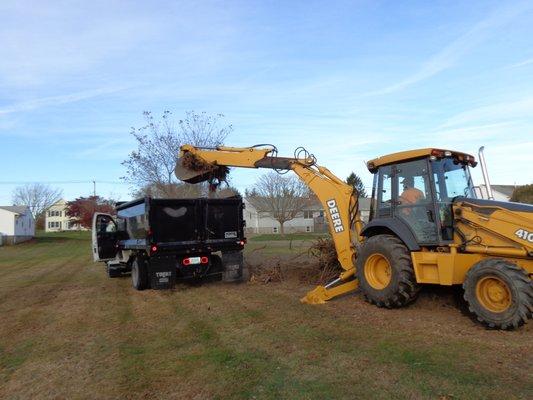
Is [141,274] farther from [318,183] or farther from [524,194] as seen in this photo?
[524,194]

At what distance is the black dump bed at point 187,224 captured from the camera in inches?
475

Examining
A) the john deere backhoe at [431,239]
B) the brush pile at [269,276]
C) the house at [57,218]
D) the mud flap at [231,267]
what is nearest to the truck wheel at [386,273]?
the john deere backhoe at [431,239]

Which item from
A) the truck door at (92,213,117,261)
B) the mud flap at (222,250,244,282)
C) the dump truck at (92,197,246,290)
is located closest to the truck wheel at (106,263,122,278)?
the truck door at (92,213,117,261)

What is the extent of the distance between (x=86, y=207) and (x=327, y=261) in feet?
224

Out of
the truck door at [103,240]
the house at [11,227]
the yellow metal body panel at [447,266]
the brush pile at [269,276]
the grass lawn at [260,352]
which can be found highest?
the house at [11,227]

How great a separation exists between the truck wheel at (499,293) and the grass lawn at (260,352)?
0.75 feet

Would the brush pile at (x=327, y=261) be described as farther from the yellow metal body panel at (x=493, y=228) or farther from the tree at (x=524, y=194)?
the tree at (x=524, y=194)

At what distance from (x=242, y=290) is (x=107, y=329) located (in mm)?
4003

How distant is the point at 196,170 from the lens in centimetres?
1238

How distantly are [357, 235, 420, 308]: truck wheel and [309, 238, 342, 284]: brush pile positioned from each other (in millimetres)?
2577

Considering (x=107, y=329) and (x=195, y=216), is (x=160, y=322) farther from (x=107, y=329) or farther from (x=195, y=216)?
(x=195, y=216)

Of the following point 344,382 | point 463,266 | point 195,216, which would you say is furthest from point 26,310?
point 463,266

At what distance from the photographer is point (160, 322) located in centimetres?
876

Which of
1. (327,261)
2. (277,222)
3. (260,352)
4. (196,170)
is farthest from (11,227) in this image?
(260,352)
